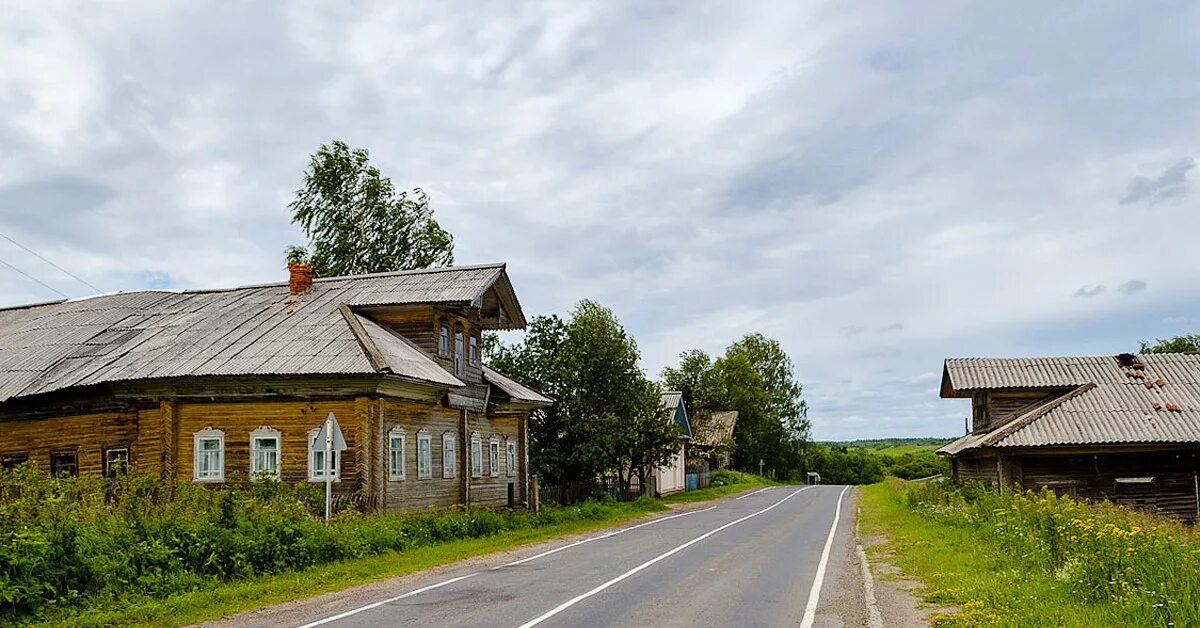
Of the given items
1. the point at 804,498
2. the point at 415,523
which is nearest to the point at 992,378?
the point at 804,498

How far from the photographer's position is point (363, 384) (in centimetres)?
2486

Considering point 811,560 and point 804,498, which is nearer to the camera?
point 811,560

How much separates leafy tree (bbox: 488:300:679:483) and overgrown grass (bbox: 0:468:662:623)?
17913mm

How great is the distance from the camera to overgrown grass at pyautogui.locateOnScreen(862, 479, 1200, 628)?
10.2 m

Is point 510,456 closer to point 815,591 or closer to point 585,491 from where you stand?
point 585,491

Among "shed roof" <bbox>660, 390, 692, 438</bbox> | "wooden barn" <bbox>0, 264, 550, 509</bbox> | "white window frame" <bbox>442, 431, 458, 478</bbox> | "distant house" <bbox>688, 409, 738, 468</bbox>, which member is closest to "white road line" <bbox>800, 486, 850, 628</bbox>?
"wooden barn" <bbox>0, 264, 550, 509</bbox>

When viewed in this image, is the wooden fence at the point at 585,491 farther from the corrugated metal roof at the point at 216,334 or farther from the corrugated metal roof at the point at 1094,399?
the corrugated metal roof at the point at 1094,399

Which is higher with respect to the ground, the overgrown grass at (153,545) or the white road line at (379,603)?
the overgrown grass at (153,545)

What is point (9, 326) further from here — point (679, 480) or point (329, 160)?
point (679, 480)

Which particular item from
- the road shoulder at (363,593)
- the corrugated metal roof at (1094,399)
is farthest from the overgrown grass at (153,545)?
the corrugated metal roof at (1094,399)

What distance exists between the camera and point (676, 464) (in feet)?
197

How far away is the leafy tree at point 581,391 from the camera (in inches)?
1554

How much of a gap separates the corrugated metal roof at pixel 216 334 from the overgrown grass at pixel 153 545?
5773 millimetres

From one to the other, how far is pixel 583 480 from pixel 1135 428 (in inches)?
789
